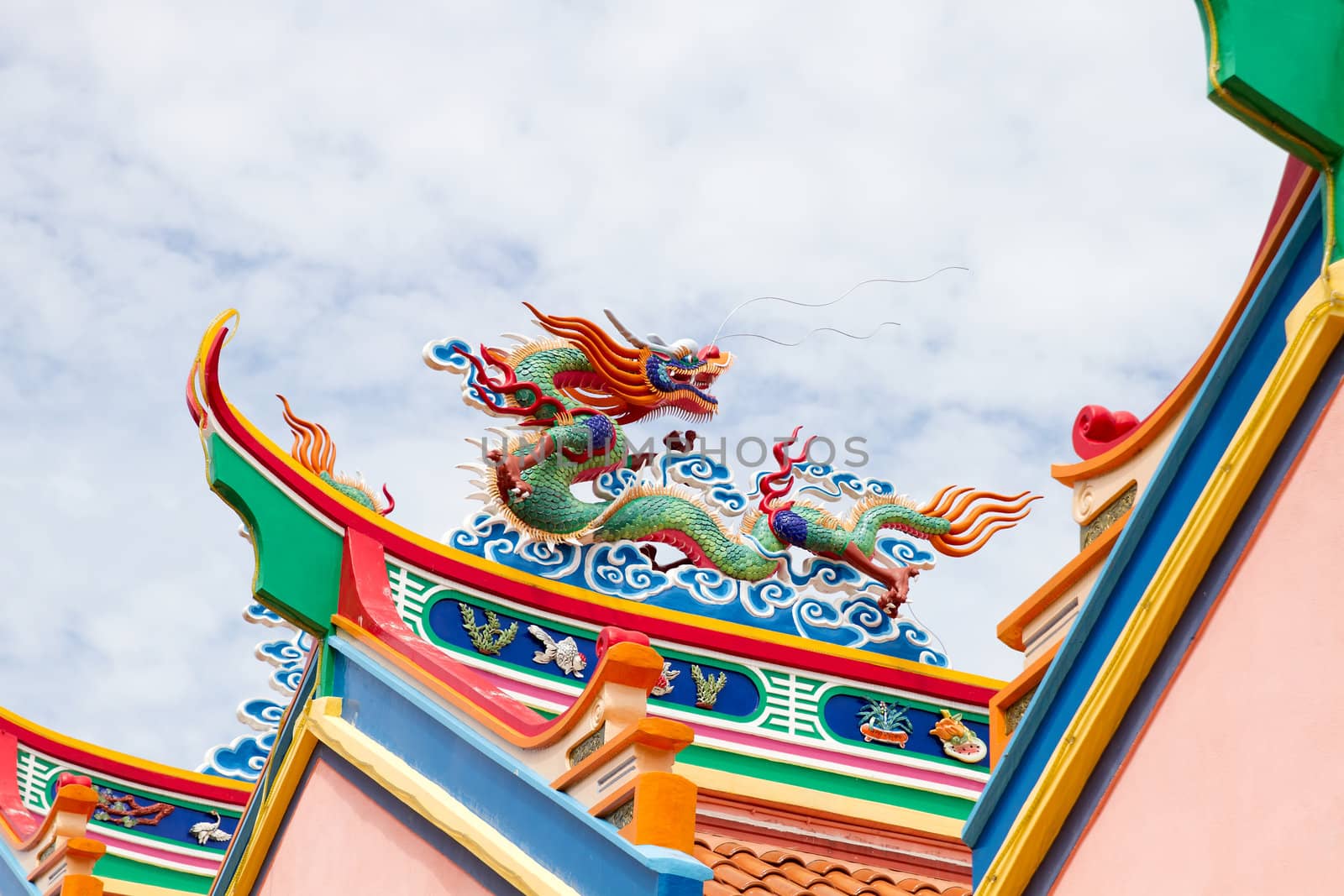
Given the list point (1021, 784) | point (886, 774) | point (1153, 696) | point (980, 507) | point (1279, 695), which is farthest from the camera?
point (980, 507)

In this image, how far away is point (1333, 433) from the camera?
4.89 metres

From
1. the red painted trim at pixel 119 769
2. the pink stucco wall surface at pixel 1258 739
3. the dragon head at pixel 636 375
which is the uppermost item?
the dragon head at pixel 636 375

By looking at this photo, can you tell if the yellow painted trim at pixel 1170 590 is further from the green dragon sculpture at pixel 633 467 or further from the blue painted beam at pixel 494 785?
the green dragon sculpture at pixel 633 467

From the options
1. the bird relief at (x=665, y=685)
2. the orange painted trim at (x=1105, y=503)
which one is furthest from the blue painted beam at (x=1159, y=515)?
the bird relief at (x=665, y=685)

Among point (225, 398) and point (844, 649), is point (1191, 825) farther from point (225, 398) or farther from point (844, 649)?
point (225, 398)

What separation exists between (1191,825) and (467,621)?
151 inches

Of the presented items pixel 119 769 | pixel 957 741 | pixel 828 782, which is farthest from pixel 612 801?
pixel 119 769

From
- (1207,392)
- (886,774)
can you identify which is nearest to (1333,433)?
(1207,392)

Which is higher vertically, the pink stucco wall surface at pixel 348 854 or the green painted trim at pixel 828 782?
the green painted trim at pixel 828 782

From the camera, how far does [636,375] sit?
9.18 m

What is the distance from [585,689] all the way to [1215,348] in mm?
2339

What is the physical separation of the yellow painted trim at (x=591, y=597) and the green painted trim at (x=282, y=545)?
0.11m

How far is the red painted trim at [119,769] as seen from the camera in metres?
10.4

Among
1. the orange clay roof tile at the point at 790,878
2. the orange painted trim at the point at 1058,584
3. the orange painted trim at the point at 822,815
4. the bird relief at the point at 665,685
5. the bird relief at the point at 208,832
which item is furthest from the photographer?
the bird relief at the point at 208,832
